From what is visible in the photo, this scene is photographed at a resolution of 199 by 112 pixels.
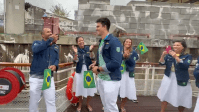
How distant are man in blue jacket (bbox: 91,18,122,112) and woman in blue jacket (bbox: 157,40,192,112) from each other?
1431mm

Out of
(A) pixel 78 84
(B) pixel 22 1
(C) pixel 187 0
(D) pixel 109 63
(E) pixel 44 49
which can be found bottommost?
(A) pixel 78 84

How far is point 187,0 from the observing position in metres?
20.4

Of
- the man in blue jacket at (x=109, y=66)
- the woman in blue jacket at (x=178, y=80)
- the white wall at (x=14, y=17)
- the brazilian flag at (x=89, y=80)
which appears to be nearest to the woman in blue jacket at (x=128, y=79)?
the woman in blue jacket at (x=178, y=80)

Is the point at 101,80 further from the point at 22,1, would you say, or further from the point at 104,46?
the point at 22,1

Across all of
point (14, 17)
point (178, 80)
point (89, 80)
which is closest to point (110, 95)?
point (89, 80)

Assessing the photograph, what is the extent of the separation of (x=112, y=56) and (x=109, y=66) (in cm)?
15

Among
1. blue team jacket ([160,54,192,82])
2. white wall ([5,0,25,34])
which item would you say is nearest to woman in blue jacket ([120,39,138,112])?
blue team jacket ([160,54,192,82])

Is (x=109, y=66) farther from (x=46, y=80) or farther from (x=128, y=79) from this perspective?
(x=128, y=79)

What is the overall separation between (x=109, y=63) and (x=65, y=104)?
8.60ft

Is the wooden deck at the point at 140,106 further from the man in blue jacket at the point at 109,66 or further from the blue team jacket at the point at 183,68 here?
the man in blue jacket at the point at 109,66

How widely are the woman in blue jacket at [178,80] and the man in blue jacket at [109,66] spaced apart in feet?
4.69

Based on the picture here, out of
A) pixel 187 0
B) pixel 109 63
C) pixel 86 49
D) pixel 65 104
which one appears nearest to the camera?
pixel 109 63

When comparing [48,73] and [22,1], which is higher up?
[22,1]

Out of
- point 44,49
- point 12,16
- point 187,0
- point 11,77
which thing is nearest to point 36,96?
point 11,77
